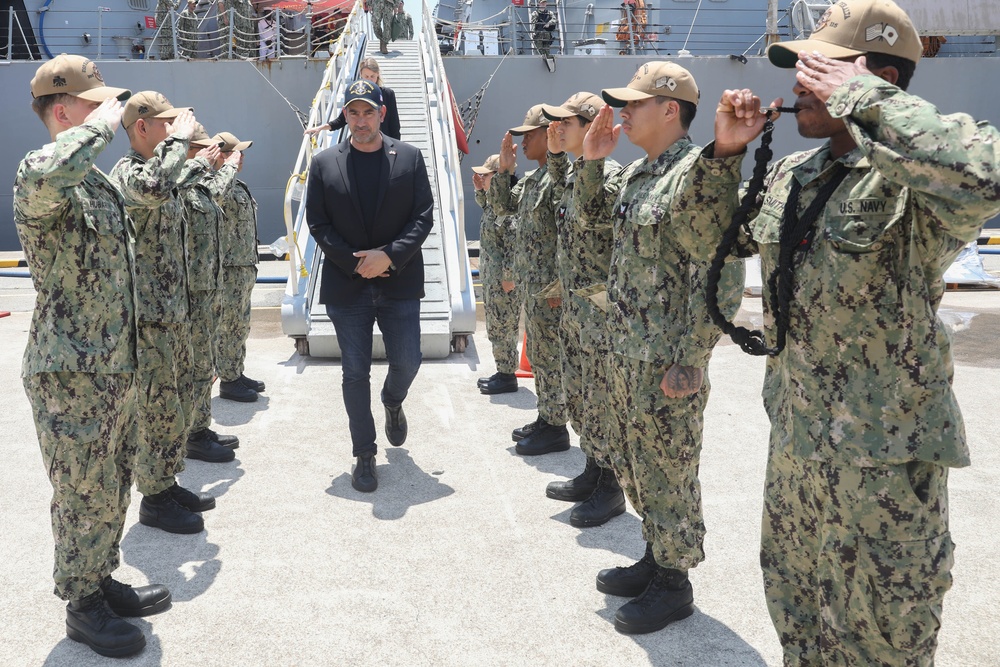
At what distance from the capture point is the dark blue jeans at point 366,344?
14.3 feet

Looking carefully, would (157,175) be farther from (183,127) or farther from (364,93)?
(364,93)

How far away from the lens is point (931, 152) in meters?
1.65

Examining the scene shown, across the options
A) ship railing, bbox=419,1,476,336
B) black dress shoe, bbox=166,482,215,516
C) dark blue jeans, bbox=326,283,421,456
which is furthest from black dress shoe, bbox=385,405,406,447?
ship railing, bbox=419,1,476,336

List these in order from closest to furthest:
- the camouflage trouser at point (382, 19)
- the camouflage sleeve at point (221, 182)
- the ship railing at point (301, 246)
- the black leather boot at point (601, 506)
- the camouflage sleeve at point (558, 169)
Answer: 1. the black leather boot at point (601, 506)
2. the camouflage sleeve at point (558, 169)
3. the camouflage sleeve at point (221, 182)
4. the ship railing at point (301, 246)
5. the camouflage trouser at point (382, 19)

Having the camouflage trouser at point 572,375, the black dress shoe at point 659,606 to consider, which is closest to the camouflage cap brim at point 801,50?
the black dress shoe at point 659,606

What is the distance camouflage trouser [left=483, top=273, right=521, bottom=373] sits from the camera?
6.44 metres

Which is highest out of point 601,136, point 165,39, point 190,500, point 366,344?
point 165,39

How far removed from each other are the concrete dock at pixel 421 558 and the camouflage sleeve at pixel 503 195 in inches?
56.8

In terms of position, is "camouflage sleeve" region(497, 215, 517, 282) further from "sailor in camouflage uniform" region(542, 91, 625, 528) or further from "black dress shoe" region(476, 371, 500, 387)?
"sailor in camouflage uniform" region(542, 91, 625, 528)

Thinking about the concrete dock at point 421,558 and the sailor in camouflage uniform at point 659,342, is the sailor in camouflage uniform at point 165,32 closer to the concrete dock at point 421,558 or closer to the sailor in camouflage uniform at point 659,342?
the concrete dock at point 421,558

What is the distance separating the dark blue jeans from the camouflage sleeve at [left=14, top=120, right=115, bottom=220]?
6.21 feet

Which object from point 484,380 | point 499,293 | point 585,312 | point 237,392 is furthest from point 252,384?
point 585,312

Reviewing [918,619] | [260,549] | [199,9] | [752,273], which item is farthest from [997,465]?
[199,9]

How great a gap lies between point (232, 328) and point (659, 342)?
13.5 feet
